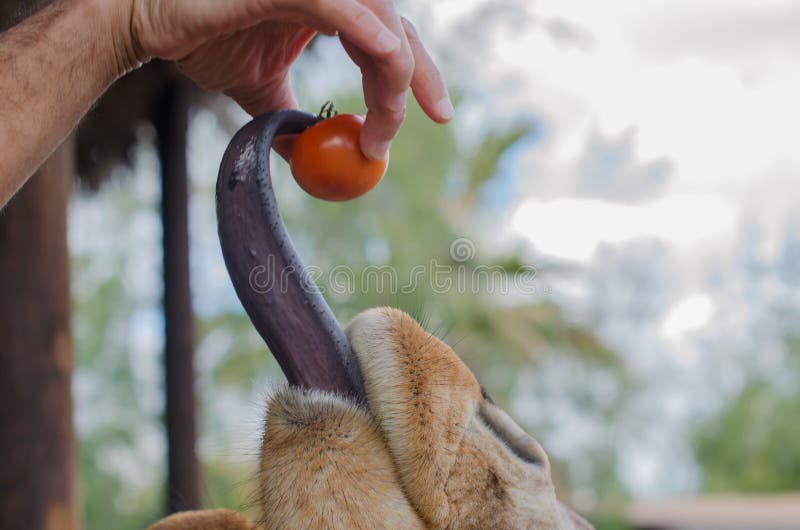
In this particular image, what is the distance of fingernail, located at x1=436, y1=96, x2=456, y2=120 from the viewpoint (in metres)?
1.01

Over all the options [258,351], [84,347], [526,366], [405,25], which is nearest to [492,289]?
[526,366]

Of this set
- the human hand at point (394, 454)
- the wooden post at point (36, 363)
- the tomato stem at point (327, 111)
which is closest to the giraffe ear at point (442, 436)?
the human hand at point (394, 454)

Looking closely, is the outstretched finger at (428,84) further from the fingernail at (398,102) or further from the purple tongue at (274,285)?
the purple tongue at (274,285)

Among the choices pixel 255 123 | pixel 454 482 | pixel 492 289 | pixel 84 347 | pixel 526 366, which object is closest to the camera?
pixel 454 482

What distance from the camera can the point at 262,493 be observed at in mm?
865

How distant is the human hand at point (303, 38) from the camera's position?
87cm

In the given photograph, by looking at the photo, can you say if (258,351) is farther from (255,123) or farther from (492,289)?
(255,123)

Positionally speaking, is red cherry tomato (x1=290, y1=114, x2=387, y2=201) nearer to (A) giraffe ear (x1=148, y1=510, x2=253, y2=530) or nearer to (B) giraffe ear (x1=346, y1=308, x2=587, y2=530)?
(B) giraffe ear (x1=346, y1=308, x2=587, y2=530)

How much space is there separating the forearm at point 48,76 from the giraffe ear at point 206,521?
46 centimetres

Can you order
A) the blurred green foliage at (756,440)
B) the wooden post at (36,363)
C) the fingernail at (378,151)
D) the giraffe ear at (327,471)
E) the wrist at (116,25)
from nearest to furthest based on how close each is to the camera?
the giraffe ear at (327,471)
the wrist at (116,25)
the fingernail at (378,151)
the wooden post at (36,363)
the blurred green foliage at (756,440)

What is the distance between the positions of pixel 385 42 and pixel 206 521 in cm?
63

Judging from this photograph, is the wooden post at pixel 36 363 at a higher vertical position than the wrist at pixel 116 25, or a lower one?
lower

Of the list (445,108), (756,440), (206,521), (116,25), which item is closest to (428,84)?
(445,108)

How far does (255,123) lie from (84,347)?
1432 centimetres
